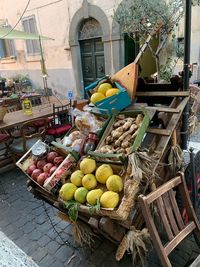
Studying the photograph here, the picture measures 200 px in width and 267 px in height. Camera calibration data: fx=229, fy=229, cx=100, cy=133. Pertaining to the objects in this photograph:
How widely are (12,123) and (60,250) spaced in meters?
2.38

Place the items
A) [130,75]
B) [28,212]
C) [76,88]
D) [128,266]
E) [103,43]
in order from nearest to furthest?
1. [128,266]
2. [130,75]
3. [28,212]
4. [103,43]
5. [76,88]

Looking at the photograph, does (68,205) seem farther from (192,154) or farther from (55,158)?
(192,154)

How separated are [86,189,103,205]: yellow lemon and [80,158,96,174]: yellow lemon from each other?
186 millimetres

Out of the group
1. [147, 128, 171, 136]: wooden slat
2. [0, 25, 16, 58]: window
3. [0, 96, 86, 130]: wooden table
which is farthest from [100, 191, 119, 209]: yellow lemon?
[0, 25, 16, 58]: window

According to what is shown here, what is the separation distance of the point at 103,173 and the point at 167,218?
592 mm

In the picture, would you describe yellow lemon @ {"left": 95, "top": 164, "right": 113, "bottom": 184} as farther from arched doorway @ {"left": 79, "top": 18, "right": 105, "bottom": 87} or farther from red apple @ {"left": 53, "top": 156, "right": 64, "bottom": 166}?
arched doorway @ {"left": 79, "top": 18, "right": 105, "bottom": 87}

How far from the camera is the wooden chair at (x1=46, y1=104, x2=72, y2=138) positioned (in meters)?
4.32

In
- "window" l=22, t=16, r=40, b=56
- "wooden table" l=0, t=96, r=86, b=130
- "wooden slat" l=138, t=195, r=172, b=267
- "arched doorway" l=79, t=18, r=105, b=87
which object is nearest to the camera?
"wooden slat" l=138, t=195, r=172, b=267

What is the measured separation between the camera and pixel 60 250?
2354mm

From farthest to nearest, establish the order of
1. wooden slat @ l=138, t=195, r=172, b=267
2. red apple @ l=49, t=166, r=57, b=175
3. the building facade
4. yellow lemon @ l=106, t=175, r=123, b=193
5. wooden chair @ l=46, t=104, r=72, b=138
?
the building facade
wooden chair @ l=46, t=104, r=72, b=138
red apple @ l=49, t=166, r=57, b=175
yellow lemon @ l=106, t=175, r=123, b=193
wooden slat @ l=138, t=195, r=172, b=267

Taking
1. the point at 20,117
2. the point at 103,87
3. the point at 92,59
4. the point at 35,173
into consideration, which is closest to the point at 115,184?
the point at 35,173

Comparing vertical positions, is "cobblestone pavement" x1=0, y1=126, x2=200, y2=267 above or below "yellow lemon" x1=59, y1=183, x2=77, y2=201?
below

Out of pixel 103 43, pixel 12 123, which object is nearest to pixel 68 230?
pixel 12 123

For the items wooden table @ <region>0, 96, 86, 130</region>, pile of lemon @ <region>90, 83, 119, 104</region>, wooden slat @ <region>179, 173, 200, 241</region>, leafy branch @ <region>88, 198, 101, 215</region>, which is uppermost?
pile of lemon @ <region>90, 83, 119, 104</region>
